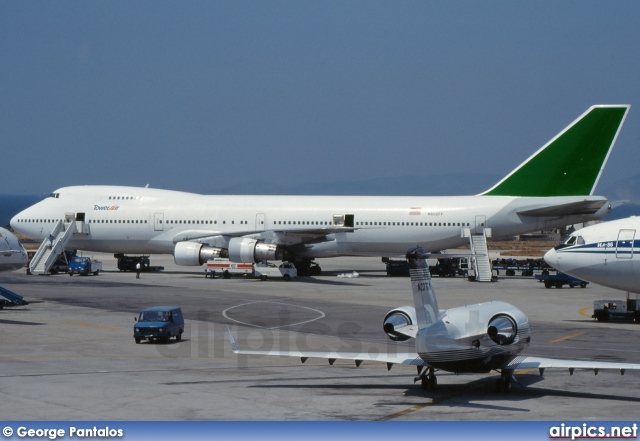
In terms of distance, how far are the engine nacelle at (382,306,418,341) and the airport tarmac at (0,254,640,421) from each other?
171cm

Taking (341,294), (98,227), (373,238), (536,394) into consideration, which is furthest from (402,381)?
(98,227)

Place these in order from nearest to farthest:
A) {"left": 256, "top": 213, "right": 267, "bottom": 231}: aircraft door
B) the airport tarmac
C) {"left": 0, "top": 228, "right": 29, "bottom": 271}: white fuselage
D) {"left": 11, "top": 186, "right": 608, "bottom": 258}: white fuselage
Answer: the airport tarmac → {"left": 0, "top": 228, "right": 29, "bottom": 271}: white fuselage → {"left": 11, "top": 186, "right": 608, "bottom": 258}: white fuselage → {"left": 256, "top": 213, "right": 267, "bottom": 231}: aircraft door

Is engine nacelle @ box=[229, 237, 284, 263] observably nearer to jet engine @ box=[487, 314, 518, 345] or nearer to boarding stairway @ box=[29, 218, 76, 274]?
boarding stairway @ box=[29, 218, 76, 274]

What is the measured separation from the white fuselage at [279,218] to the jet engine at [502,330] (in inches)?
1917

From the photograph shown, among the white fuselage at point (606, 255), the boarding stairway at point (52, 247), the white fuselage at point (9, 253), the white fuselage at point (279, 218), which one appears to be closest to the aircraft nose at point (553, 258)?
the white fuselage at point (606, 255)

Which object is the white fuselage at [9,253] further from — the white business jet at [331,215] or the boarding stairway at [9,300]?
the white business jet at [331,215]

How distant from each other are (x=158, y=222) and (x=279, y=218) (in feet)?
33.4

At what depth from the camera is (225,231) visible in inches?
3108

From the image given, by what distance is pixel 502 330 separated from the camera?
1035 inches

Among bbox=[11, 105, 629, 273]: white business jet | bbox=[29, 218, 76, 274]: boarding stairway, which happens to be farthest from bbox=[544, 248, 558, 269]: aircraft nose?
bbox=[29, 218, 76, 274]: boarding stairway

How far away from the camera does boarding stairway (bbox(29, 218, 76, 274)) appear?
78.2 m

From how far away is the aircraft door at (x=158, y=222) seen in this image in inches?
3135

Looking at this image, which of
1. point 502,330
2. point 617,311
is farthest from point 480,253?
point 502,330

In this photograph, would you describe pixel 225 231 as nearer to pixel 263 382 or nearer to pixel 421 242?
pixel 421 242
